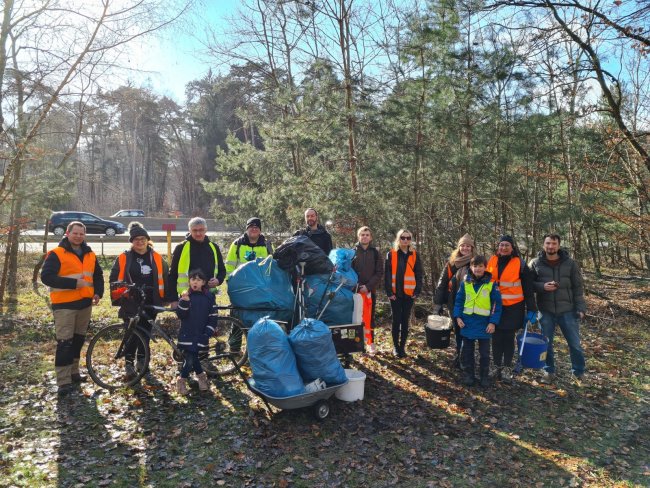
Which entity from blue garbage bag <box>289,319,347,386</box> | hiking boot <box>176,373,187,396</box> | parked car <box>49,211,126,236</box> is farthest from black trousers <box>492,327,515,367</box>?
parked car <box>49,211,126,236</box>

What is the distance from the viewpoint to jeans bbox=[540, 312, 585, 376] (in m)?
5.68

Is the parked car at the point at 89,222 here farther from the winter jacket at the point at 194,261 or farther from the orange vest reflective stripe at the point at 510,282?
the orange vest reflective stripe at the point at 510,282

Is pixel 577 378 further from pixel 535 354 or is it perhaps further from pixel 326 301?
pixel 326 301

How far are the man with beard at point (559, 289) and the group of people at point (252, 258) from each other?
0.01 meters

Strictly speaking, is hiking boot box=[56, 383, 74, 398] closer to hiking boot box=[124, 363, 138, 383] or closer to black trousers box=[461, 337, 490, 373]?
hiking boot box=[124, 363, 138, 383]

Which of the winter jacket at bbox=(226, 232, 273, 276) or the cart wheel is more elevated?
the winter jacket at bbox=(226, 232, 273, 276)

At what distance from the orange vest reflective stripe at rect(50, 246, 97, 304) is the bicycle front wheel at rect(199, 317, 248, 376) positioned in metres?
1.48

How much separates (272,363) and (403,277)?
262 centimetres

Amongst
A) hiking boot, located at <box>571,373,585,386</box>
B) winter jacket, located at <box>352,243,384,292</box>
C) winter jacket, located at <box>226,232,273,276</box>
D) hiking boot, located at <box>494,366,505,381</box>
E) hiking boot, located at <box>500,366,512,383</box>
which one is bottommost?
hiking boot, located at <box>571,373,585,386</box>

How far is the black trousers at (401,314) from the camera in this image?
6.28 meters

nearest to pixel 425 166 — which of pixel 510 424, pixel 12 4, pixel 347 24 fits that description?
pixel 347 24

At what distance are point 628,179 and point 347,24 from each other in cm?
699

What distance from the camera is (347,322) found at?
5445 millimetres

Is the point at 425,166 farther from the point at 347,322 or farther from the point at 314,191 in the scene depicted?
the point at 347,322
